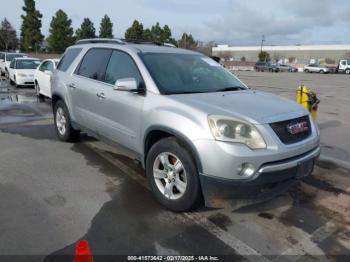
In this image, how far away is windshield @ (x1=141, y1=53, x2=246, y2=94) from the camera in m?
4.43

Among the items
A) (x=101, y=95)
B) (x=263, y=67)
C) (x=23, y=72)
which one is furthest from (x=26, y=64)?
(x=263, y=67)

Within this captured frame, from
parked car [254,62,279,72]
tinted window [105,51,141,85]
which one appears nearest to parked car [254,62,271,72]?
parked car [254,62,279,72]

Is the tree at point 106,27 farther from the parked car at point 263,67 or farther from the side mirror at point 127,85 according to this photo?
the side mirror at point 127,85

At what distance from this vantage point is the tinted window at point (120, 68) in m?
4.64

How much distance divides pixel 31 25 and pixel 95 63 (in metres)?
56.9

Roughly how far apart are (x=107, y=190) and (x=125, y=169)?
0.80 m

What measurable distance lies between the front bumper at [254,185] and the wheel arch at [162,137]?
0.70ft

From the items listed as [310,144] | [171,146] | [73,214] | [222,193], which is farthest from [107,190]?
[310,144]

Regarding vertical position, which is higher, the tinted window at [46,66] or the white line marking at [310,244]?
the tinted window at [46,66]

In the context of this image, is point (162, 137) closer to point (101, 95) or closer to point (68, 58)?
point (101, 95)

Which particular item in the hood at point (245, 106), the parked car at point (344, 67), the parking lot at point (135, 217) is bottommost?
the parking lot at point (135, 217)

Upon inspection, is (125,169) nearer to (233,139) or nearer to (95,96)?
(95,96)

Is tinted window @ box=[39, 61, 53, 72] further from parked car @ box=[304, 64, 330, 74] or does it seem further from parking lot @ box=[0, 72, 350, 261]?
parked car @ box=[304, 64, 330, 74]

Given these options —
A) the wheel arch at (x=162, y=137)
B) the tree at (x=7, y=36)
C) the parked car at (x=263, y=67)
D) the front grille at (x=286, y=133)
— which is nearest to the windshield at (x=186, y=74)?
the wheel arch at (x=162, y=137)
